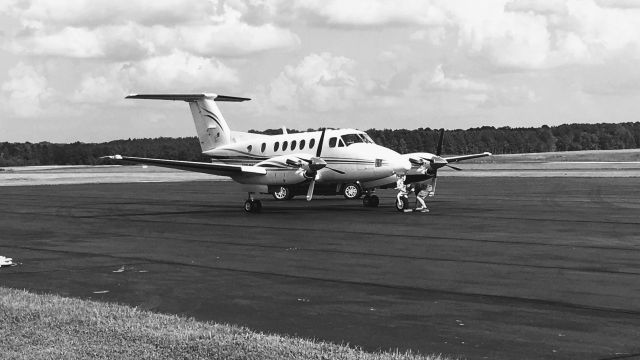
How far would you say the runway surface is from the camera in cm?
1191

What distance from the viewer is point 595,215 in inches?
1261

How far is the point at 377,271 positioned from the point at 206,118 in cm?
2656

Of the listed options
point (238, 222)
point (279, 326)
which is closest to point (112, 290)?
point (279, 326)

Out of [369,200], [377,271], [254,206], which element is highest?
[369,200]

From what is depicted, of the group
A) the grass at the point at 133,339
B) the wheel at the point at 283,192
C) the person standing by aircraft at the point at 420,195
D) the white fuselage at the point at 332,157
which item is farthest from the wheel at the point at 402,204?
the grass at the point at 133,339

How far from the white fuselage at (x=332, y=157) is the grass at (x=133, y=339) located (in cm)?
2281

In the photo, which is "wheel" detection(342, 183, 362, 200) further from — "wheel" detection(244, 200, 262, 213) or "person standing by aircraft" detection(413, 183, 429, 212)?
"wheel" detection(244, 200, 262, 213)

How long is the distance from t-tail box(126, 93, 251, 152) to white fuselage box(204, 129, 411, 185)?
394cm

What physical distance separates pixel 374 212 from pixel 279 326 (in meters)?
23.1

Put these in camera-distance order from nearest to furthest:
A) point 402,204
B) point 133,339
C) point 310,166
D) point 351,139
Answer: point 133,339
point 310,166
point 402,204
point 351,139

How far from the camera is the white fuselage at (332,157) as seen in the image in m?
35.6

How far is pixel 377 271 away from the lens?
18094mm

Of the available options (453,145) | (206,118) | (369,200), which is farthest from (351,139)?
(453,145)

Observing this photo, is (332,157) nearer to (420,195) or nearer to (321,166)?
(321,166)
